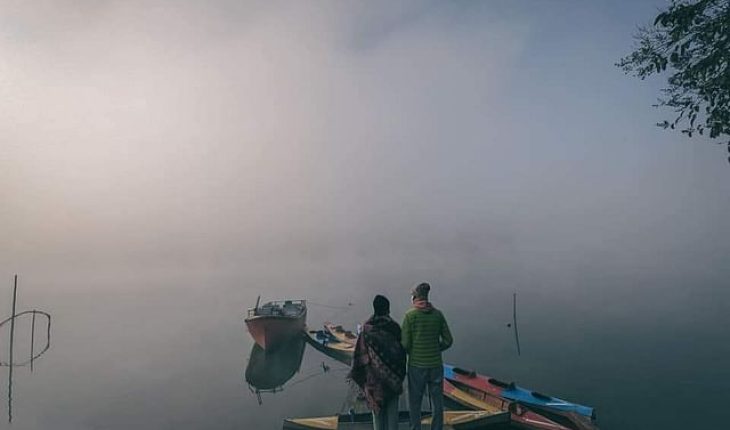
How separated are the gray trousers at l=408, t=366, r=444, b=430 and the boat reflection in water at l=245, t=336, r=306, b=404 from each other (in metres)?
18.5

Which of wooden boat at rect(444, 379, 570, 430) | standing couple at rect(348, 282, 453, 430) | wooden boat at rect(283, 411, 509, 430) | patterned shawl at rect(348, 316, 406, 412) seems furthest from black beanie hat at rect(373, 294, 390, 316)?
wooden boat at rect(444, 379, 570, 430)

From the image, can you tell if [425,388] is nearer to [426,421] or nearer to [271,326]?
[426,421]

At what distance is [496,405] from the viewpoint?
15008 mm

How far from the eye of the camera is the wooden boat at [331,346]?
28625 millimetres

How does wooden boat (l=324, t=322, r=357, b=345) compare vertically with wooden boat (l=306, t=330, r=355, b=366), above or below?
above

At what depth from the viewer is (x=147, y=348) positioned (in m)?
46.0

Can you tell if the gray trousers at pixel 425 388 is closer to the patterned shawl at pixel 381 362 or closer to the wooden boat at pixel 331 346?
the patterned shawl at pixel 381 362

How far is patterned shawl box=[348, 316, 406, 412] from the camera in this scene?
7.06m

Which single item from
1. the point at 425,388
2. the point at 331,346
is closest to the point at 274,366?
the point at 331,346

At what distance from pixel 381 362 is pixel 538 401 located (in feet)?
34.2

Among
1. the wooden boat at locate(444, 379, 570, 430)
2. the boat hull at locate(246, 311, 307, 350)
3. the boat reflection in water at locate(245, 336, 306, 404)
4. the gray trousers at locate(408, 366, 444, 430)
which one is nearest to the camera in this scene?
the gray trousers at locate(408, 366, 444, 430)

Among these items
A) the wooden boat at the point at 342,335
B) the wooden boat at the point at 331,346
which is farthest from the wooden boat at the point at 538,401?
the wooden boat at the point at 342,335

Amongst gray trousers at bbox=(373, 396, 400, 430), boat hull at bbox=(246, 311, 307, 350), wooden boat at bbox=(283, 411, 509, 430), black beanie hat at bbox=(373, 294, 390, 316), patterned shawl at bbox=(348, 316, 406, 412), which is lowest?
boat hull at bbox=(246, 311, 307, 350)

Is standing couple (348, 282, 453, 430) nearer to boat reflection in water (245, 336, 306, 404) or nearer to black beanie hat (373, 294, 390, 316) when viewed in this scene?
black beanie hat (373, 294, 390, 316)
